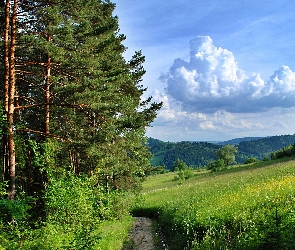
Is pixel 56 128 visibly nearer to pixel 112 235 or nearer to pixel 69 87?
pixel 69 87

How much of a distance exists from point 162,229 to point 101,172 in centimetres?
521

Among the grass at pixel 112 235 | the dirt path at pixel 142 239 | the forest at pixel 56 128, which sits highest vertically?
the forest at pixel 56 128

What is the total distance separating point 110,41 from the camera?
18609 mm

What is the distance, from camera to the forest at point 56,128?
36.6ft

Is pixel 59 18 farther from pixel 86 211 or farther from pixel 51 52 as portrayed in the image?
pixel 86 211

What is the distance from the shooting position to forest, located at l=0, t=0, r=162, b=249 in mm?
11151

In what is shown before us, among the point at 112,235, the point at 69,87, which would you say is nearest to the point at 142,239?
the point at 112,235

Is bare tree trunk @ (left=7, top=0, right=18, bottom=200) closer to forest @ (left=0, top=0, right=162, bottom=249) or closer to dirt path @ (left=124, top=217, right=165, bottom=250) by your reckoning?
forest @ (left=0, top=0, right=162, bottom=249)

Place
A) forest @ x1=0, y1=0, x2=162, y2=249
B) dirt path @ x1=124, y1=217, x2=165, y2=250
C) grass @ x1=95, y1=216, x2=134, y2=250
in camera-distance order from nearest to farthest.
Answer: forest @ x1=0, y1=0, x2=162, y2=249, grass @ x1=95, y1=216, x2=134, y2=250, dirt path @ x1=124, y1=217, x2=165, y2=250

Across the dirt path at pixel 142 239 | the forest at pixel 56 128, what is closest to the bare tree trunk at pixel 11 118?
the forest at pixel 56 128

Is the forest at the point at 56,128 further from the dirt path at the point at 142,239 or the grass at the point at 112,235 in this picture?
the dirt path at the point at 142,239

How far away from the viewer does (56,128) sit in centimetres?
1839

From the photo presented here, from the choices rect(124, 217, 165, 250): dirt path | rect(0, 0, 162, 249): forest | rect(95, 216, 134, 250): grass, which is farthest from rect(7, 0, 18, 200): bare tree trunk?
rect(124, 217, 165, 250): dirt path

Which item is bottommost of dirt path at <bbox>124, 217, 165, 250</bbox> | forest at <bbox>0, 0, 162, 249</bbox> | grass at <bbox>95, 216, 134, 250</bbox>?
dirt path at <bbox>124, 217, 165, 250</bbox>
